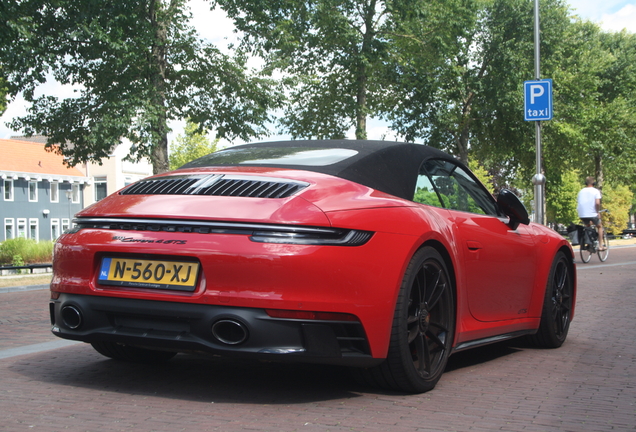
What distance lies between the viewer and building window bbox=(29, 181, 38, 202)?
196ft

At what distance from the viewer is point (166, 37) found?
24.7 metres

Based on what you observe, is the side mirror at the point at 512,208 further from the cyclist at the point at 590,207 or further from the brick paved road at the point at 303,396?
the cyclist at the point at 590,207

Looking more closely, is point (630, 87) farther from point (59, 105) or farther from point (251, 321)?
point (251, 321)

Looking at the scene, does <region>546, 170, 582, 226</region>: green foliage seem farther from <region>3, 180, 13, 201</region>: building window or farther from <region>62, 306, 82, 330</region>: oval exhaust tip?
<region>62, 306, 82, 330</region>: oval exhaust tip

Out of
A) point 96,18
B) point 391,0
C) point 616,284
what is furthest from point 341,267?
→ point 391,0

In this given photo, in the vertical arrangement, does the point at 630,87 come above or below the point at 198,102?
above

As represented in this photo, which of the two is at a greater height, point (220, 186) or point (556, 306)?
point (220, 186)

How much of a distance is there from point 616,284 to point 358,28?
2121 cm

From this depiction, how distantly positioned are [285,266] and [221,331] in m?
0.43

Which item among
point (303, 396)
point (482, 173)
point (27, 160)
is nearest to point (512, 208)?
point (303, 396)

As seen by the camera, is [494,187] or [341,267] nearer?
[341,267]

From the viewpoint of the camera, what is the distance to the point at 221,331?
3652mm

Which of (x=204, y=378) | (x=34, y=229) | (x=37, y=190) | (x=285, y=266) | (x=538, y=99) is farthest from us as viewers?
(x=37, y=190)

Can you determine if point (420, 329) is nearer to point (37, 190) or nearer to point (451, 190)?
point (451, 190)
